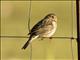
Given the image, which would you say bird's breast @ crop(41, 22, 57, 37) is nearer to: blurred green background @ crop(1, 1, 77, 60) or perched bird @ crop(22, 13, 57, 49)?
perched bird @ crop(22, 13, 57, 49)

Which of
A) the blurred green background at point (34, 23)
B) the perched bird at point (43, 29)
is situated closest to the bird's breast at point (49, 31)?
the perched bird at point (43, 29)

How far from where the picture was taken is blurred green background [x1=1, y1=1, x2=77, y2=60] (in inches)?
230

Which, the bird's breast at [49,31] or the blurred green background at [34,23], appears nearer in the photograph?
the bird's breast at [49,31]

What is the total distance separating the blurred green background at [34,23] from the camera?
585 cm

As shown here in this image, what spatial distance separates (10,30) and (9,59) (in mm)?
947

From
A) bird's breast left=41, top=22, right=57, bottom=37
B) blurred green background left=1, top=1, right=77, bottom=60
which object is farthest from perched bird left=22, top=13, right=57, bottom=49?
blurred green background left=1, top=1, right=77, bottom=60

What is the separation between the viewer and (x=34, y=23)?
21.2ft

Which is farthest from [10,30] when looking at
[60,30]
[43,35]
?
[43,35]

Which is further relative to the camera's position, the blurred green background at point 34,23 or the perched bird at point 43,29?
the blurred green background at point 34,23

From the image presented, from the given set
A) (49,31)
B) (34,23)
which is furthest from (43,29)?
(34,23)

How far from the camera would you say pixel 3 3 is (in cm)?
736

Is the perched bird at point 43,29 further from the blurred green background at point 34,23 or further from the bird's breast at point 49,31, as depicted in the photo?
the blurred green background at point 34,23

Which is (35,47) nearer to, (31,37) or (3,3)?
(3,3)

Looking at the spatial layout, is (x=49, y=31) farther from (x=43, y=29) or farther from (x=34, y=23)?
(x=34, y=23)
